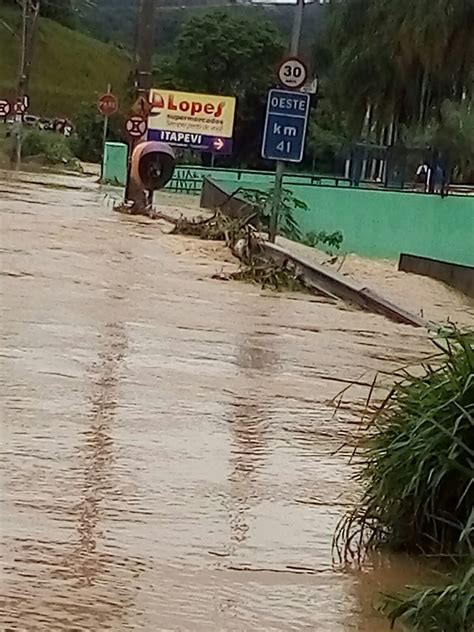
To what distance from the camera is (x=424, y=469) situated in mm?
5617

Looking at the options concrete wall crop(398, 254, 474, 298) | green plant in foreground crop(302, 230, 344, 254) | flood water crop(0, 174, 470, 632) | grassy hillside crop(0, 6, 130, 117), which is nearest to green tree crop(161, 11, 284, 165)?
grassy hillside crop(0, 6, 130, 117)

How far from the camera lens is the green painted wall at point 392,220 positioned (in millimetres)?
27859

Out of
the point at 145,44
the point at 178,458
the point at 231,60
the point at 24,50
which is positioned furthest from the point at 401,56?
the point at 231,60

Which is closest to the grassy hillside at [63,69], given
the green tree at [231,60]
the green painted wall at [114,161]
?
the green tree at [231,60]

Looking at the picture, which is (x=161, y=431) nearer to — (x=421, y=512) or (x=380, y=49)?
(x=421, y=512)

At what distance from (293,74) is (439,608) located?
643 inches

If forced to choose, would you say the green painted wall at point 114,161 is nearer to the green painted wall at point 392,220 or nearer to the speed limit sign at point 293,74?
the green painted wall at point 392,220

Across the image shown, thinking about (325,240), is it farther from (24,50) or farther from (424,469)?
(24,50)

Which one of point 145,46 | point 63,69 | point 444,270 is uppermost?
point 63,69

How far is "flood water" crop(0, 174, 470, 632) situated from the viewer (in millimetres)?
5238

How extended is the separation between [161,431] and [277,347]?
14.7 ft

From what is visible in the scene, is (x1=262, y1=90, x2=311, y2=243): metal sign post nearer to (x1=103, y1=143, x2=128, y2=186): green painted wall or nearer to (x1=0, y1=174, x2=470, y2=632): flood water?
(x1=0, y1=174, x2=470, y2=632): flood water

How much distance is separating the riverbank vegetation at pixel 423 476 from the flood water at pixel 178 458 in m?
0.15

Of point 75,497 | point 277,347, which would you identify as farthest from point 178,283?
point 75,497
